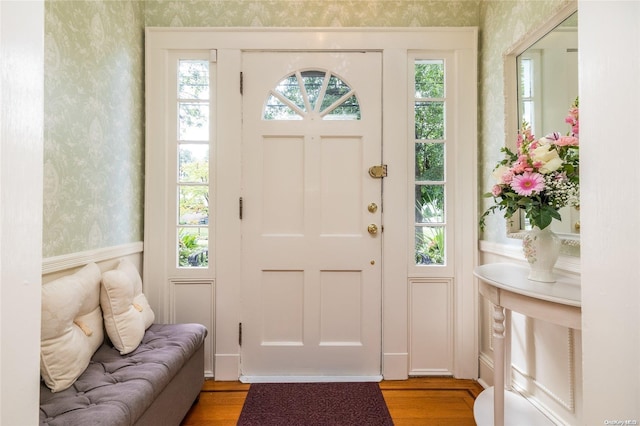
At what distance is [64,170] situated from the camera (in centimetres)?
143

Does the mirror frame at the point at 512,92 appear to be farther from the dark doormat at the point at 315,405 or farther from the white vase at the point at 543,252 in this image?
the dark doormat at the point at 315,405

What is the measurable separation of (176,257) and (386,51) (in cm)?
198

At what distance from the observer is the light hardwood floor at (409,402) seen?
5.54 feet

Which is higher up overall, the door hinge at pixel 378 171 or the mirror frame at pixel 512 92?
the mirror frame at pixel 512 92

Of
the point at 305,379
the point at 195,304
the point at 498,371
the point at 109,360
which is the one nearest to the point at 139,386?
the point at 109,360

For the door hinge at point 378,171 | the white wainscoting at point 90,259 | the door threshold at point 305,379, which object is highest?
the door hinge at point 378,171

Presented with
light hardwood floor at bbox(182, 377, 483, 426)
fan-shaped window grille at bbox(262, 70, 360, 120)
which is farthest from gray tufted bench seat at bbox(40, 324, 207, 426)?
fan-shaped window grille at bbox(262, 70, 360, 120)

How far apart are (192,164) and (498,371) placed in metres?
2.09

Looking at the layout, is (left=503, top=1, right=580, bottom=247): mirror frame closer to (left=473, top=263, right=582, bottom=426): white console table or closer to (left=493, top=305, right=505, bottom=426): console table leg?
(left=473, top=263, right=582, bottom=426): white console table

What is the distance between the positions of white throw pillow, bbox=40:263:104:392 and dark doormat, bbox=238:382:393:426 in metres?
0.87

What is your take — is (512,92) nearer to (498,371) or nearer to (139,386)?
(498,371)

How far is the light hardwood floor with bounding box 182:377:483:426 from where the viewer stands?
1.69 m

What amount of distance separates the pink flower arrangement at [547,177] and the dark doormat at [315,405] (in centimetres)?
131

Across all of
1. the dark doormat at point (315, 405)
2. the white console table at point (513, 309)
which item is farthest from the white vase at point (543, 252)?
the dark doormat at point (315, 405)
